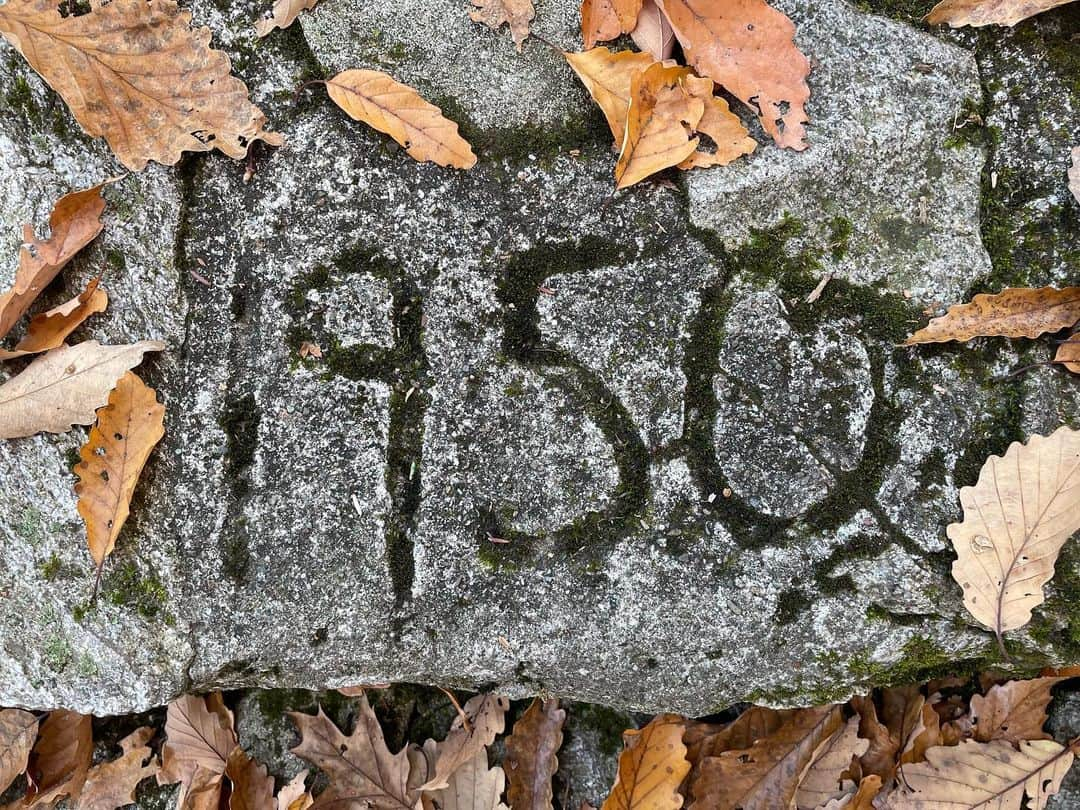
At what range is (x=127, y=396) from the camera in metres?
1.40

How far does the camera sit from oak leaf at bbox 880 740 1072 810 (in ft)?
5.98

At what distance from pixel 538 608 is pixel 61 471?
0.89 m

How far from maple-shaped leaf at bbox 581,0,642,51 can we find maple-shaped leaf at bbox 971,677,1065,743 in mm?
1687

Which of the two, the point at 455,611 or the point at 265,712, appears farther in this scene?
the point at 265,712

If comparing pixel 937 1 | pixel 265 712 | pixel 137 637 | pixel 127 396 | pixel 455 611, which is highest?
pixel 937 1

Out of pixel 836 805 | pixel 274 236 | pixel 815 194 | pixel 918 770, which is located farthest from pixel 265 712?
pixel 815 194

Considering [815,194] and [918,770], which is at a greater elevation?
[815,194]

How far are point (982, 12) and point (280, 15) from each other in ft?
4.17

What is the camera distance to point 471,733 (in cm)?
199

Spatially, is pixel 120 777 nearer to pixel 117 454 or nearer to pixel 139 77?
pixel 117 454

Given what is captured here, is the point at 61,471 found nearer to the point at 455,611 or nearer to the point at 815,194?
the point at 455,611

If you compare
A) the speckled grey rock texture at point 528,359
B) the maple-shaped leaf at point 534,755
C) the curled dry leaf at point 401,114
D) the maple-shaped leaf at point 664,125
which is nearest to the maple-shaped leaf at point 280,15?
the speckled grey rock texture at point 528,359

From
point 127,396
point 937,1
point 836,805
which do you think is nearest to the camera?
point 127,396

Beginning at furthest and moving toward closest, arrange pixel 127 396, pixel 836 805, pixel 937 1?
1. pixel 836 805
2. pixel 937 1
3. pixel 127 396
